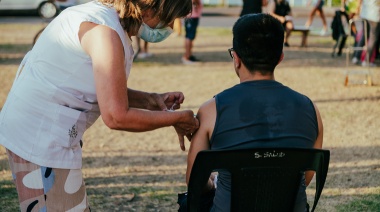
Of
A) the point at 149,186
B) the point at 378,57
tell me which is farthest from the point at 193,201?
the point at 378,57

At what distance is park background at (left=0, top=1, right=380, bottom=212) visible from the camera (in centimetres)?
501

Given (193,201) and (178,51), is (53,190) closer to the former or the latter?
(193,201)

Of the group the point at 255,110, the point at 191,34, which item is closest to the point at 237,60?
the point at 255,110

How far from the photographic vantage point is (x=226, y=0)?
29.7 m

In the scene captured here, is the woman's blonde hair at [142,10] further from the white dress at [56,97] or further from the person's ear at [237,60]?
the person's ear at [237,60]

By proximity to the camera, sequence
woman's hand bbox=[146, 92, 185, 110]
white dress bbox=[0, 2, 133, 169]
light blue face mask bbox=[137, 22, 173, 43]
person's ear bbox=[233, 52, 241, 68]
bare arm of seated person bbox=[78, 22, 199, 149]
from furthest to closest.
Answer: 1. woman's hand bbox=[146, 92, 185, 110]
2. person's ear bbox=[233, 52, 241, 68]
3. light blue face mask bbox=[137, 22, 173, 43]
4. white dress bbox=[0, 2, 133, 169]
5. bare arm of seated person bbox=[78, 22, 199, 149]

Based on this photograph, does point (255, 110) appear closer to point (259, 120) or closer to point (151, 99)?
point (259, 120)

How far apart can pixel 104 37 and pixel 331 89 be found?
7.71 meters

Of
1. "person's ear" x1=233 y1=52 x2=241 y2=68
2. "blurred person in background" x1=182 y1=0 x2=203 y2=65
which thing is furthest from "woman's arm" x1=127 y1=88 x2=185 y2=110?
"blurred person in background" x1=182 y1=0 x2=203 y2=65

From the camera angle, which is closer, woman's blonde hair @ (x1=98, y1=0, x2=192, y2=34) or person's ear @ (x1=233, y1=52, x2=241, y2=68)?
woman's blonde hair @ (x1=98, y1=0, x2=192, y2=34)

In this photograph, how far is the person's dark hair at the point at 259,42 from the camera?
2.64 meters

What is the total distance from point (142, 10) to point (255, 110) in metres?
0.58

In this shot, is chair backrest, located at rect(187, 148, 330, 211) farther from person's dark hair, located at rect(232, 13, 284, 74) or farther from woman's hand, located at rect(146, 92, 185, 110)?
woman's hand, located at rect(146, 92, 185, 110)

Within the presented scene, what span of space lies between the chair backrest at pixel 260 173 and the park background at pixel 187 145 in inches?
89.0
